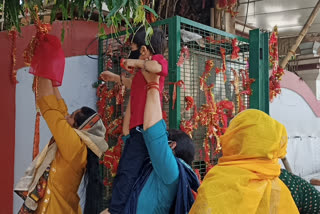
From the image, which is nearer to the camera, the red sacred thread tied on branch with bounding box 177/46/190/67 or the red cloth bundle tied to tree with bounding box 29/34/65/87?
the red cloth bundle tied to tree with bounding box 29/34/65/87

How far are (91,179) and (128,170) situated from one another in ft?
1.78

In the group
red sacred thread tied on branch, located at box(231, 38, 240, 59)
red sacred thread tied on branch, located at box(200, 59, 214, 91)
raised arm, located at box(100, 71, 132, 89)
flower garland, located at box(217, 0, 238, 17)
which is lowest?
raised arm, located at box(100, 71, 132, 89)

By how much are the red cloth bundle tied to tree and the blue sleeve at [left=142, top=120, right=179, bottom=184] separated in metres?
0.81

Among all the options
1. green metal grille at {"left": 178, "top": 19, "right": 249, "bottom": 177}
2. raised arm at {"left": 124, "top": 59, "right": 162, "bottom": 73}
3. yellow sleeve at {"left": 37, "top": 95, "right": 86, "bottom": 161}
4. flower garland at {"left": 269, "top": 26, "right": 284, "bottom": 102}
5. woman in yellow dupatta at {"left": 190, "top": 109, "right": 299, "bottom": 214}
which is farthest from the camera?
flower garland at {"left": 269, "top": 26, "right": 284, "bottom": 102}

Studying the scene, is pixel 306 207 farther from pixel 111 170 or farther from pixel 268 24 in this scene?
pixel 268 24

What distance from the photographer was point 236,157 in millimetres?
1596

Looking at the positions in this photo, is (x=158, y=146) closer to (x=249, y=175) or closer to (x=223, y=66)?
(x=249, y=175)

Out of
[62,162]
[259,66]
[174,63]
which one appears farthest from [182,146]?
[259,66]

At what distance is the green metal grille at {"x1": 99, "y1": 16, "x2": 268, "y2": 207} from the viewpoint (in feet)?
7.79

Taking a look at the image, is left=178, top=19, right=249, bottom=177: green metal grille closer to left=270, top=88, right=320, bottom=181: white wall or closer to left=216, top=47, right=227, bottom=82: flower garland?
left=216, top=47, right=227, bottom=82: flower garland

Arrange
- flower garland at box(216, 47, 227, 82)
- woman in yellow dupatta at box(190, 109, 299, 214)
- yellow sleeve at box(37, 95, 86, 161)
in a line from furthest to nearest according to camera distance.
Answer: flower garland at box(216, 47, 227, 82)
yellow sleeve at box(37, 95, 86, 161)
woman in yellow dupatta at box(190, 109, 299, 214)

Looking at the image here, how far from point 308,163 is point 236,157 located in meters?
6.04

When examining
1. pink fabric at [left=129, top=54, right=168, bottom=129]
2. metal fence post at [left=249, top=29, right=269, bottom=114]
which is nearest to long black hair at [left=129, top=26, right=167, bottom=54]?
pink fabric at [left=129, top=54, right=168, bottom=129]

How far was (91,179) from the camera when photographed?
7.40 feet
